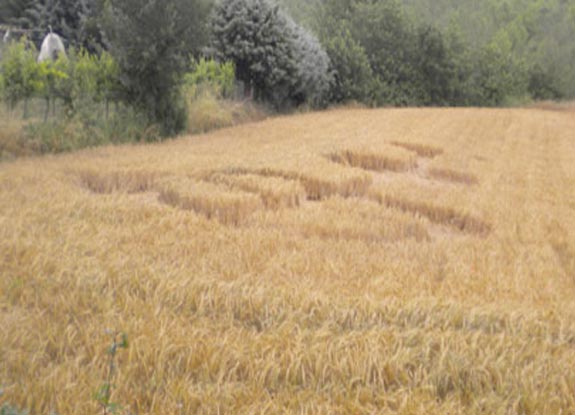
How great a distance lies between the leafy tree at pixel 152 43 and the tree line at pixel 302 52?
0.06 ft

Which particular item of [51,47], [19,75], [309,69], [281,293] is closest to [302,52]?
[309,69]

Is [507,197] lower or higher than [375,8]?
lower

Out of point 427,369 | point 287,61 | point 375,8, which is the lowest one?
point 427,369

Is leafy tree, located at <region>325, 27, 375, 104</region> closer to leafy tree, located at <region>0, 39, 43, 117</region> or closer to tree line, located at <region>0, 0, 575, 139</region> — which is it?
tree line, located at <region>0, 0, 575, 139</region>

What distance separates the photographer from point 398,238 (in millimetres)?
4031

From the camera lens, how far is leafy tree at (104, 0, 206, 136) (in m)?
9.66

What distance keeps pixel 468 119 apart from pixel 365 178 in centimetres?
1097

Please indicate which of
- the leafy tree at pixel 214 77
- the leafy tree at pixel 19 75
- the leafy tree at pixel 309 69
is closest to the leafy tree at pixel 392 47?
the leafy tree at pixel 309 69

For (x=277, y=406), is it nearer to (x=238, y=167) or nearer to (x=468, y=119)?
(x=238, y=167)

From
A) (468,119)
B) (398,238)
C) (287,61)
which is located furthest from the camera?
(287,61)

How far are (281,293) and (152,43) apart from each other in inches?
320

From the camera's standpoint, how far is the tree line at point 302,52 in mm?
9852

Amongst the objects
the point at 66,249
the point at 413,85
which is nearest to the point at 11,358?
the point at 66,249

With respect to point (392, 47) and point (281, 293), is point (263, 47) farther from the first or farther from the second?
point (281, 293)
